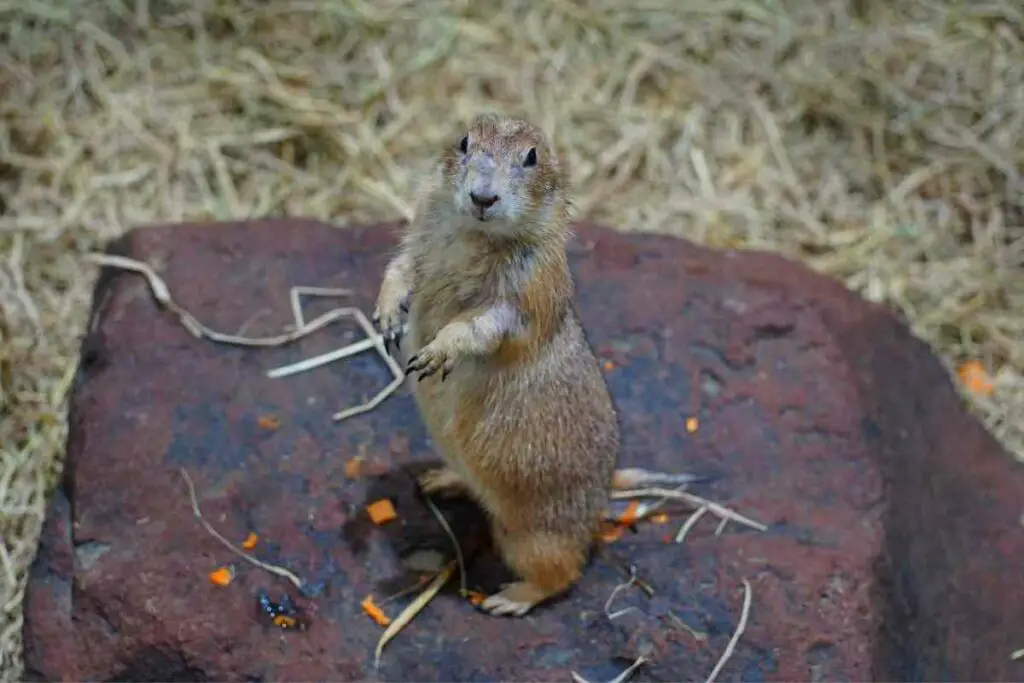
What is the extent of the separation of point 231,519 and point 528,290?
4.46 ft

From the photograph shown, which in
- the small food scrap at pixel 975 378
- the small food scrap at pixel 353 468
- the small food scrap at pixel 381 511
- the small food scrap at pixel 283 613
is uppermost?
the small food scrap at pixel 975 378

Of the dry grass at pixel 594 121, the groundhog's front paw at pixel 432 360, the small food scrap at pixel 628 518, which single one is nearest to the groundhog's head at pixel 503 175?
the groundhog's front paw at pixel 432 360

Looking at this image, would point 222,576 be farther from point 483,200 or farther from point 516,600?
point 483,200

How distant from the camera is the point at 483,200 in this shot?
10.9 feet

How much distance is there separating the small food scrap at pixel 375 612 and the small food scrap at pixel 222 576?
17.4 inches

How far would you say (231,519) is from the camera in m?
4.06

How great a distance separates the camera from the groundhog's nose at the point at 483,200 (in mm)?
3314

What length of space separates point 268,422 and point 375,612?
861mm

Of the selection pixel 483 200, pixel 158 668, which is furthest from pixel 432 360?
pixel 158 668

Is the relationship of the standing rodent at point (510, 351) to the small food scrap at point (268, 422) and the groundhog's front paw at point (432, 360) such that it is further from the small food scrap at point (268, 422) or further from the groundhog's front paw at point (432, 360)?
the small food scrap at point (268, 422)

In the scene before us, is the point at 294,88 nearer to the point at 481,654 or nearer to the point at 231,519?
the point at 231,519

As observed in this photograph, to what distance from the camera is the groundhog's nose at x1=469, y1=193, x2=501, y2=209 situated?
331 cm

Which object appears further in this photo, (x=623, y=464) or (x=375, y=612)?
(x=623, y=464)

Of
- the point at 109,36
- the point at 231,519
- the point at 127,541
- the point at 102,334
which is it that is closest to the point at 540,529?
the point at 231,519
